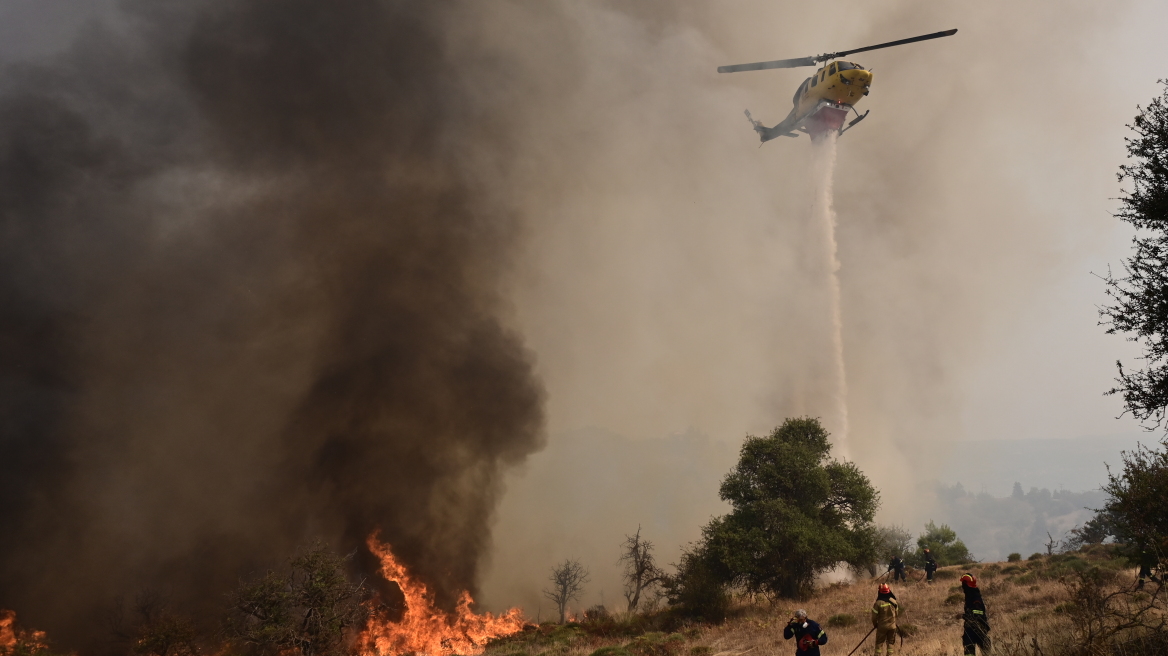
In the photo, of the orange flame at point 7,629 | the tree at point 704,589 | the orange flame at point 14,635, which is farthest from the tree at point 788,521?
the orange flame at point 7,629

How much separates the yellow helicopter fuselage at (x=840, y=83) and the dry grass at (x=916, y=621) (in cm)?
3517

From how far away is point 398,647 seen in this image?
33.2 metres

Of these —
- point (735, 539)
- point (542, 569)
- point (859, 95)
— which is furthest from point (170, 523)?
point (859, 95)

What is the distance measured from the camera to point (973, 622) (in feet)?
35.1

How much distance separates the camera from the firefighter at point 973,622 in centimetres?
1089

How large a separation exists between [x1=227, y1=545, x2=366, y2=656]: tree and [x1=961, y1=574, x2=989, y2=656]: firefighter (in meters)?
21.6

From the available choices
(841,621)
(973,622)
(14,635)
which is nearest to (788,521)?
(841,621)

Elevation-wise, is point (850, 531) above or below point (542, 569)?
above

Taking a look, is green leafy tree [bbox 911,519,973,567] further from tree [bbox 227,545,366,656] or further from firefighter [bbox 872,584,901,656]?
tree [bbox 227,545,366,656]

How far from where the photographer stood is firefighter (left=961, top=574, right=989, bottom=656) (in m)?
10.9

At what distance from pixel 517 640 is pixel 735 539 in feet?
50.6

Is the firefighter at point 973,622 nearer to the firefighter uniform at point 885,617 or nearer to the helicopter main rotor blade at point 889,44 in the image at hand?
the firefighter uniform at point 885,617

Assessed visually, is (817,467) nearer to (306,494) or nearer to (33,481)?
(306,494)

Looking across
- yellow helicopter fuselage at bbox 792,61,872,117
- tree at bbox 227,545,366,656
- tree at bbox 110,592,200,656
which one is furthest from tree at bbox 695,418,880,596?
yellow helicopter fuselage at bbox 792,61,872,117
